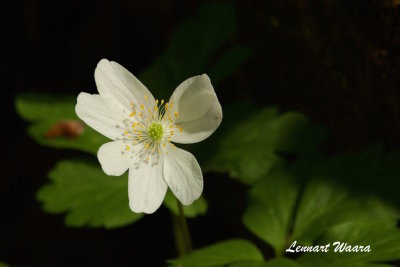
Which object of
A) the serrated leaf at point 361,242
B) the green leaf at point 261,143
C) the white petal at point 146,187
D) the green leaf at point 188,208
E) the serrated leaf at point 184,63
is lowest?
the serrated leaf at point 361,242

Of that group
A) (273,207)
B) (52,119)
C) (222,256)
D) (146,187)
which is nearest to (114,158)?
(146,187)

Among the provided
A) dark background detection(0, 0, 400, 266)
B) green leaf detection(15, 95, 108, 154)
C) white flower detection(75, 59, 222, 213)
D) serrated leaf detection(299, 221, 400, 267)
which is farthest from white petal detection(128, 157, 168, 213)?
dark background detection(0, 0, 400, 266)

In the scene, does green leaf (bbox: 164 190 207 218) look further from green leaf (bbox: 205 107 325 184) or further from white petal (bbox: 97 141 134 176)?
white petal (bbox: 97 141 134 176)

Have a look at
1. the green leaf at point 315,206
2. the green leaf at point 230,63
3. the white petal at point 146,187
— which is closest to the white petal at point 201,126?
the white petal at point 146,187

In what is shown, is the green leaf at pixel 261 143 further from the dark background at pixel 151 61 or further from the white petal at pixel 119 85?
the white petal at pixel 119 85

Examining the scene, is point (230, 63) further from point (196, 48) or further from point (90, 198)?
point (90, 198)

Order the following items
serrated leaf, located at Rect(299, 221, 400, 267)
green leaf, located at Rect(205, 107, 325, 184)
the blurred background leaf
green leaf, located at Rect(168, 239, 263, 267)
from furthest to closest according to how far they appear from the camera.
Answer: green leaf, located at Rect(205, 107, 325, 184)
the blurred background leaf
green leaf, located at Rect(168, 239, 263, 267)
serrated leaf, located at Rect(299, 221, 400, 267)
